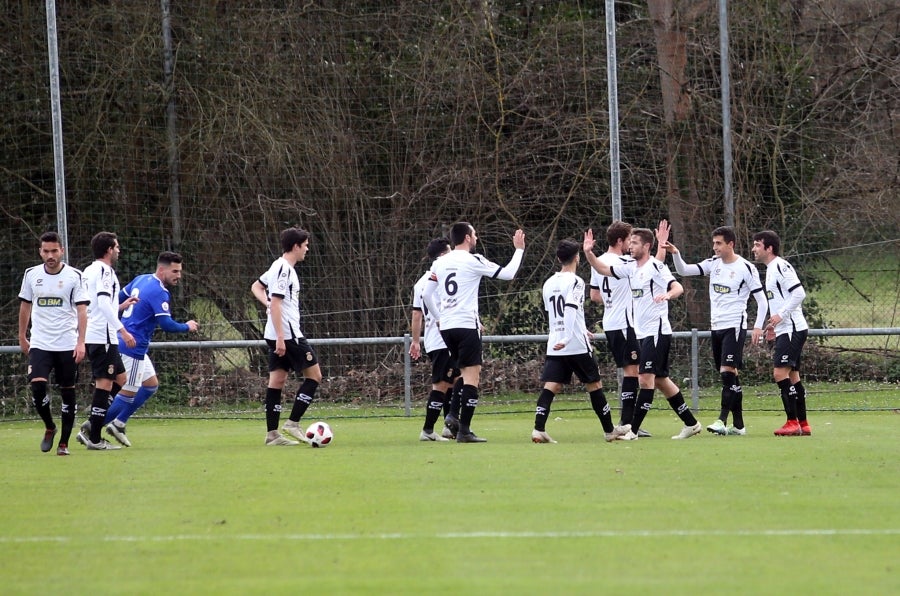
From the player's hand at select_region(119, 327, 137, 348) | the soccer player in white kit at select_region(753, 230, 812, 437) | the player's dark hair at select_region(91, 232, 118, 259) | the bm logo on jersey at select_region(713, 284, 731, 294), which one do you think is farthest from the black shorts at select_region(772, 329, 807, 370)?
the player's dark hair at select_region(91, 232, 118, 259)

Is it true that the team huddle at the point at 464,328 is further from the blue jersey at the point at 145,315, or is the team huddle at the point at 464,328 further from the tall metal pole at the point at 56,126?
the tall metal pole at the point at 56,126

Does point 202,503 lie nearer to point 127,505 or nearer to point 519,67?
point 127,505

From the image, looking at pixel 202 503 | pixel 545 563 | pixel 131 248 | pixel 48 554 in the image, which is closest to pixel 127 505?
pixel 202 503

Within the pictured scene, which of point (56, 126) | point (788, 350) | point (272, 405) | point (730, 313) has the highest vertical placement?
point (56, 126)

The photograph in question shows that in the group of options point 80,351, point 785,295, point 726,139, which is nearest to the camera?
point 80,351

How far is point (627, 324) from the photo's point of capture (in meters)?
12.5

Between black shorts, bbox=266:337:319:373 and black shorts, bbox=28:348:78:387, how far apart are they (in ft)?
5.92

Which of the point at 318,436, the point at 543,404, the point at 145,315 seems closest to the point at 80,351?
the point at 145,315

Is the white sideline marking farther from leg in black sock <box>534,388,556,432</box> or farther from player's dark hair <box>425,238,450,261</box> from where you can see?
player's dark hair <box>425,238,450,261</box>

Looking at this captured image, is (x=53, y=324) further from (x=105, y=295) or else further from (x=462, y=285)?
(x=462, y=285)

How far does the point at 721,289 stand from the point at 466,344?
2.65 metres

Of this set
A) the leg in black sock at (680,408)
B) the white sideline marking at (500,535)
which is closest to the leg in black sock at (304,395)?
the leg in black sock at (680,408)

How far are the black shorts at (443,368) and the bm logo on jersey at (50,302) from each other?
12.1ft

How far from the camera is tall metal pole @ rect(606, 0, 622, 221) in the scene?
1659 centimetres
